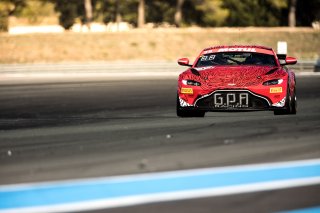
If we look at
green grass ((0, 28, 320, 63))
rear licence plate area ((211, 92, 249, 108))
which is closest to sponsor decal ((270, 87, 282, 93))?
rear licence plate area ((211, 92, 249, 108))

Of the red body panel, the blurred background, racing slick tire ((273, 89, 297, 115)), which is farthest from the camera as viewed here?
the blurred background

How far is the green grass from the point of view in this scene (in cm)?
5362

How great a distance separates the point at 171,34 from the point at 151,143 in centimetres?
4931

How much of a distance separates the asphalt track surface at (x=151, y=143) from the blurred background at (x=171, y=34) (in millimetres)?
32580

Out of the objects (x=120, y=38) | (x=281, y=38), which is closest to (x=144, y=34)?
(x=120, y=38)

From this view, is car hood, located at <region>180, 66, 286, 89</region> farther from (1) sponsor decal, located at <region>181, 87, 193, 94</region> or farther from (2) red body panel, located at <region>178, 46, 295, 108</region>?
(1) sponsor decal, located at <region>181, 87, 193, 94</region>

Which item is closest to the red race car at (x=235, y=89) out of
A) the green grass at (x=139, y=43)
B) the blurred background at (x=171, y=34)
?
the blurred background at (x=171, y=34)

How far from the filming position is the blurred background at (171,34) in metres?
54.4

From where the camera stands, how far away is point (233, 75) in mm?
12852

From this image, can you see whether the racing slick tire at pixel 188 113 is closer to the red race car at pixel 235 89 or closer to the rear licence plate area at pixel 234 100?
the red race car at pixel 235 89

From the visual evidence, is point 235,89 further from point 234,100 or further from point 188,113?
point 188,113

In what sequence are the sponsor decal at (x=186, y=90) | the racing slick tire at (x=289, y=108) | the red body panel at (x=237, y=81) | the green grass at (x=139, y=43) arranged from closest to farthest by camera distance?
1. the red body panel at (x=237, y=81)
2. the sponsor decal at (x=186, y=90)
3. the racing slick tire at (x=289, y=108)
4. the green grass at (x=139, y=43)

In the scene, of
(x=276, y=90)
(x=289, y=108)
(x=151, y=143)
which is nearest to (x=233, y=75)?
(x=276, y=90)

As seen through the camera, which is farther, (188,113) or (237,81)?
(188,113)
